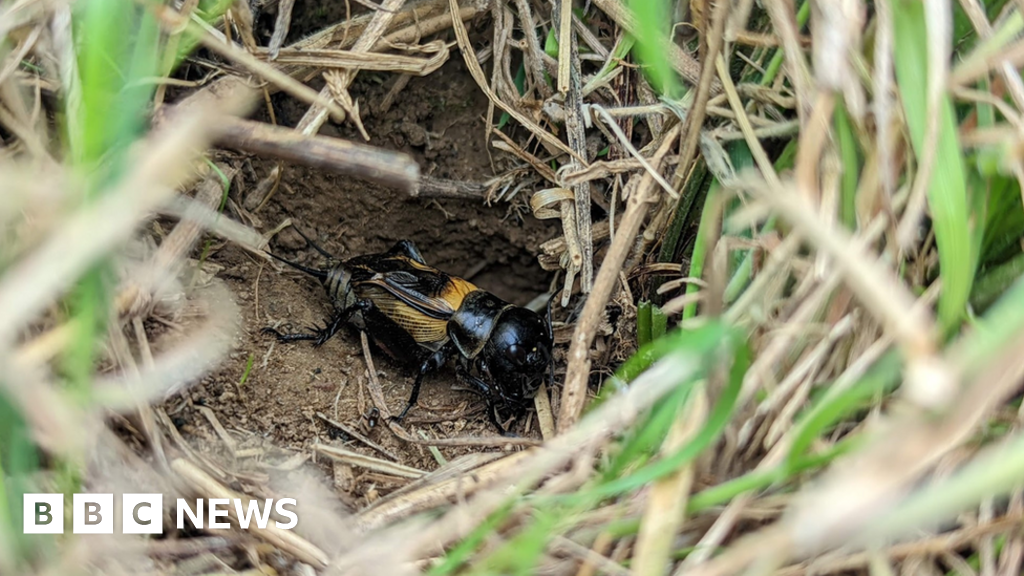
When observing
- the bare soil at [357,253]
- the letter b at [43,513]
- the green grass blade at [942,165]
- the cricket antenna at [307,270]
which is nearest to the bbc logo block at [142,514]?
the letter b at [43,513]

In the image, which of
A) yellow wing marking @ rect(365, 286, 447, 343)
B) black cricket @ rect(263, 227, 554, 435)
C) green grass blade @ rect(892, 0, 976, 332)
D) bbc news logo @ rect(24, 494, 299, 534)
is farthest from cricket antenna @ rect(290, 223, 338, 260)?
green grass blade @ rect(892, 0, 976, 332)

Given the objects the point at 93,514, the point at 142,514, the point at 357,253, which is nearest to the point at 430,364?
the point at 357,253

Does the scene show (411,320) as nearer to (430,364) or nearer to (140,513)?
(430,364)

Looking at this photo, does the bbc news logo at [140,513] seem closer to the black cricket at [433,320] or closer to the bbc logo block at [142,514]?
the bbc logo block at [142,514]

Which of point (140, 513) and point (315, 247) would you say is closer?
point (140, 513)

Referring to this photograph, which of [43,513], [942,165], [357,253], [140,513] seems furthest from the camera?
[357,253]

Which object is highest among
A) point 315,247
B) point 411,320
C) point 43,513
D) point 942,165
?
point 942,165

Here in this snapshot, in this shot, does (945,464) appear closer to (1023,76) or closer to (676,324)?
(1023,76)

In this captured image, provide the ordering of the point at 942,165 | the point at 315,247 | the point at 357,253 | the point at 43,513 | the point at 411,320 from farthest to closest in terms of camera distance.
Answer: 1. the point at 357,253
2. the point at 411,320
3. the point at 315,247
4. the point at 43,513
5. the point at 942,165
